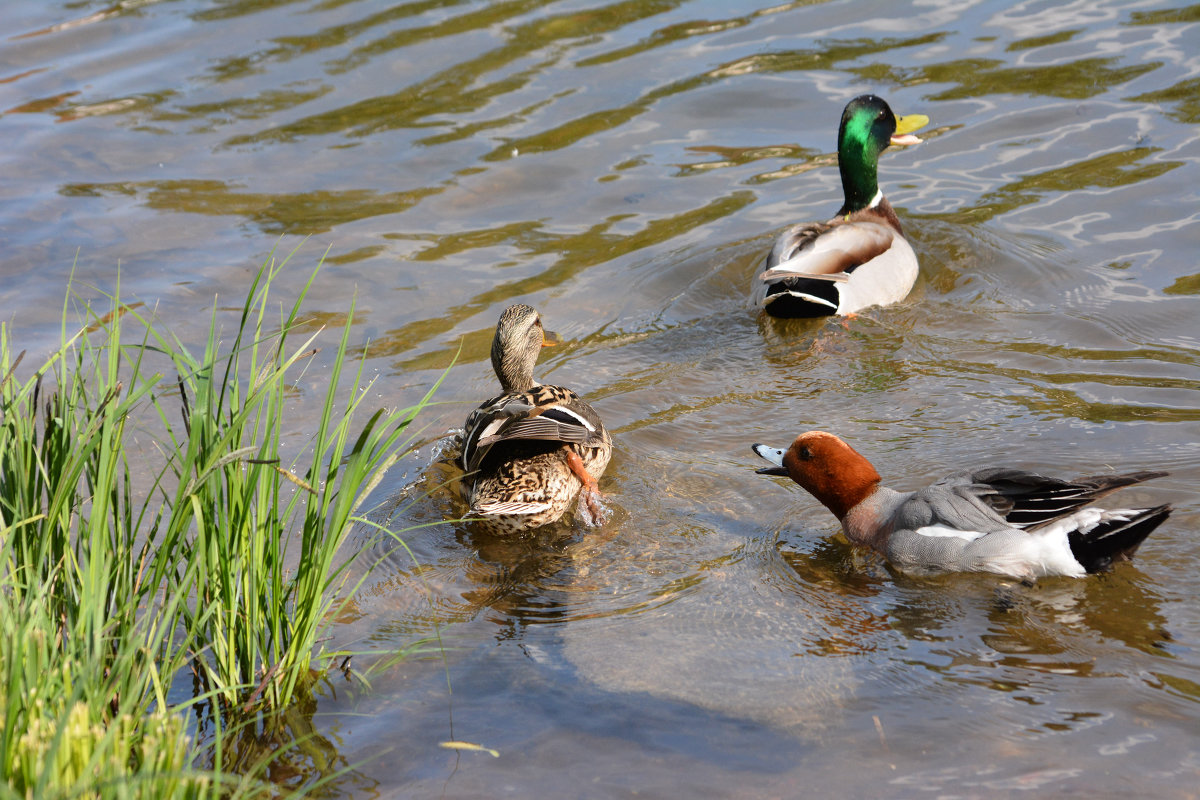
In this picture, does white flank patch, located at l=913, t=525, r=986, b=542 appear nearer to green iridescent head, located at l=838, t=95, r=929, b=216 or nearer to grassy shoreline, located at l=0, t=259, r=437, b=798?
grassy shoreline, located at l=0, t=259, r=437, b=798

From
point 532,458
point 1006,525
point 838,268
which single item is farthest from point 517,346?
point 1006,525

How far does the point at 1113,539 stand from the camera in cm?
413

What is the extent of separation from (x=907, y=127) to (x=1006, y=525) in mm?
5055

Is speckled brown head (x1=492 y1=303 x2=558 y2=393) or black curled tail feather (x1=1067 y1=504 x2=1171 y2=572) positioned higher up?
speckled brown head (x1=492 y1=303 x2=558 y2=393)

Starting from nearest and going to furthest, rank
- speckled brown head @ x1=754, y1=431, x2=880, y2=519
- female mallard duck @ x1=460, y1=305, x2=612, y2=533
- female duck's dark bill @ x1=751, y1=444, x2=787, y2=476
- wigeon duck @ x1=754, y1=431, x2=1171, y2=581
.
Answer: wigeon duck @ x1=754, y1=431, x2=1171, y2=581 → speckled brown head @ x1=754, y1=431, x2=880, y2=519 → female duck's dark bill @ x1=751, y1=444, x2=787, y2=476 → female mallard duck @ x1=460, y1=305, x2=612, y2=533

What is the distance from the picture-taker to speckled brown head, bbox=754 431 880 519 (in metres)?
4.79

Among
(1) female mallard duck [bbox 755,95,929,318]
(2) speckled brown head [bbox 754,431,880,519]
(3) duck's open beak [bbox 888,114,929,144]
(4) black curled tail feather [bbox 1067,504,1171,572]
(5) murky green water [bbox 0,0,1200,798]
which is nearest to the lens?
(5) murky green water [bbox 0,0,1200,798]

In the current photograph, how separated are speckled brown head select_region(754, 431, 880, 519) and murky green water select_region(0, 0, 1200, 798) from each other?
0.77 ft

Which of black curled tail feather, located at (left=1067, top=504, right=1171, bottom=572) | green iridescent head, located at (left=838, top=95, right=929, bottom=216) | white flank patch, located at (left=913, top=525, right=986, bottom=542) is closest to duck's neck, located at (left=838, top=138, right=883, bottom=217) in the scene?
green iridescent head, located at (left=838, top=95, right=929, bottom=216)

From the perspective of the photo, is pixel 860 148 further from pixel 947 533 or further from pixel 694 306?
pixel 947 533

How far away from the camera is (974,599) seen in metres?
4.30

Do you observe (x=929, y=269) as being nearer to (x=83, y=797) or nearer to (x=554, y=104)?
(x=554, y=104)

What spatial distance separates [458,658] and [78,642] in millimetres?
1444

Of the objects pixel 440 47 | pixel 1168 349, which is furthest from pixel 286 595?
pixel 440 47
